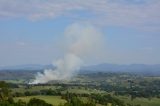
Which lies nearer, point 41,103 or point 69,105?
point 69,105

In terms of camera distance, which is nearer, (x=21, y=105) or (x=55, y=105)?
(x=21, y=105)

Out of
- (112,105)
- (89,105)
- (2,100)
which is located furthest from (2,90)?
(112,105)

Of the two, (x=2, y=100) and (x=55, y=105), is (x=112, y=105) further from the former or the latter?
(x=2, y=100)

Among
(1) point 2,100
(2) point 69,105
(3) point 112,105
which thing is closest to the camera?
(1) point 2,100

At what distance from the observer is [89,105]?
450 ft

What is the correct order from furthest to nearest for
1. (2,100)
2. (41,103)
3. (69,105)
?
1. (41,103)
2. (69,105)
3. (2,100)

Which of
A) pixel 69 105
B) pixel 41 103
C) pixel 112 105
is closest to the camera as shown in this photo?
pixel 69 105

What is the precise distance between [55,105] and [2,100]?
27714mm

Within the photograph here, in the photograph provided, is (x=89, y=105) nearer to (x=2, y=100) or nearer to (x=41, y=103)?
(x=41, y=103)

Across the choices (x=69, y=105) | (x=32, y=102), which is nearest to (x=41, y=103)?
(x=32, y=102)

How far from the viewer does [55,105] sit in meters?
151

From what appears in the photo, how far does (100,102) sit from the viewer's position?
19975 cm

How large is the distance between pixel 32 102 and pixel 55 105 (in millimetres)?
8992

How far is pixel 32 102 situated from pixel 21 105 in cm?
1297
